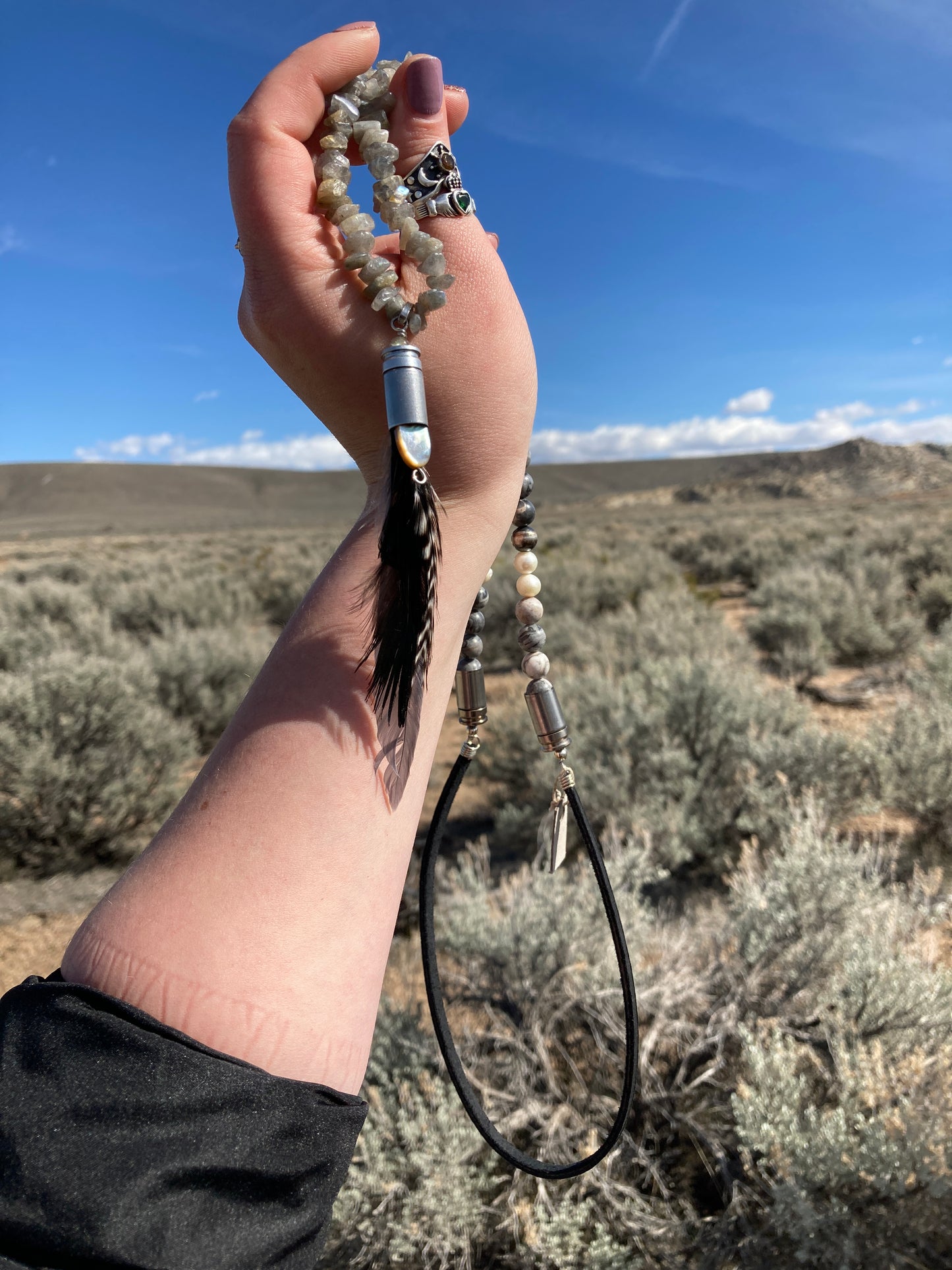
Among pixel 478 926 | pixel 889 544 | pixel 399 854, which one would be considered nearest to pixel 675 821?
pixel 478 926

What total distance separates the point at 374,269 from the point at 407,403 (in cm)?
13

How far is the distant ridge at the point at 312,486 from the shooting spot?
209 feet

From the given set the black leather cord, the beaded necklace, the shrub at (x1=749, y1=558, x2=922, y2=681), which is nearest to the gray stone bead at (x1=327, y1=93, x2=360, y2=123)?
the beaded necklace

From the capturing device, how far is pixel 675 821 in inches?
133

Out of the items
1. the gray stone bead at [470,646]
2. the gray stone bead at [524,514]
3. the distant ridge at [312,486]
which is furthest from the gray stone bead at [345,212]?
the distant ridge at [312,486]

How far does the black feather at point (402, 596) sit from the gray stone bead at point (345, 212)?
0.21 meters

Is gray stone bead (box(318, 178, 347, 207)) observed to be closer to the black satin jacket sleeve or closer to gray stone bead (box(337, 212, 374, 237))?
gray stone bead (box(337, 212, 374, 237))

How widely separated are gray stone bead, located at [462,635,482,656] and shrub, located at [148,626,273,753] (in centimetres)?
494

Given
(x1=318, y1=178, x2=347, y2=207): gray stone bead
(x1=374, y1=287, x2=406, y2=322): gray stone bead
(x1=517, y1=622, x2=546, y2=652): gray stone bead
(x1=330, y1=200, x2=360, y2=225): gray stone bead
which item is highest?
(x1=318, y1=178, x2=347, y2=207): gray stone bead

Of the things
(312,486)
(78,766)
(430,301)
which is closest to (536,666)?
(430,301)

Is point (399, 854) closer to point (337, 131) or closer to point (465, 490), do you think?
point (465, 490)

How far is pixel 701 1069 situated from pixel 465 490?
1.94 m

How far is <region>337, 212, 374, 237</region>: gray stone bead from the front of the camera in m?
0.66

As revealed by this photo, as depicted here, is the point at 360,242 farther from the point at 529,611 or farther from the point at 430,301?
the point at 529,611
